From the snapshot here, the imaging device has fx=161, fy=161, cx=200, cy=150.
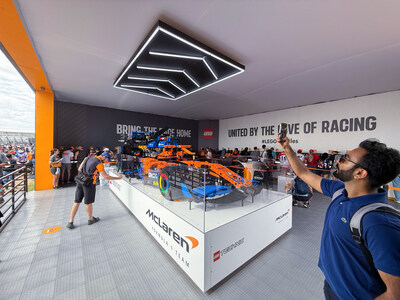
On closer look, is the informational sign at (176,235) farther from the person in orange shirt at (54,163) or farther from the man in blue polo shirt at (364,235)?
the person in orange shirt at (54,163)

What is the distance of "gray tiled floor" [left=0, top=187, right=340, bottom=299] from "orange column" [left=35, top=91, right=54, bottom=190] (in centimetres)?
300

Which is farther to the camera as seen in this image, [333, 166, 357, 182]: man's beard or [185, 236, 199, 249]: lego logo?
[185, 236, 199, 249]: lego logo

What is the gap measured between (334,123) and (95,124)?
10.5 metres

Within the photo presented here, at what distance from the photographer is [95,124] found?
767cm

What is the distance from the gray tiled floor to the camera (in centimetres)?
176

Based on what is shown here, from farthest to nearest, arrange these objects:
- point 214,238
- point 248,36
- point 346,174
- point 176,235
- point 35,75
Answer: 1. point 35,75
2. point 248,36
3. point 176,235
4. point 214,238
5. point 346,174

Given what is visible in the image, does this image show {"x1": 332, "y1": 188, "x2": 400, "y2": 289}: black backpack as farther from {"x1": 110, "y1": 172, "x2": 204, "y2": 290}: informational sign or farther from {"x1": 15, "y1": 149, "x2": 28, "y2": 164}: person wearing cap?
{"x1": 15, "y1": 149, "x2": 28, "y2": 164}: person wearing cap

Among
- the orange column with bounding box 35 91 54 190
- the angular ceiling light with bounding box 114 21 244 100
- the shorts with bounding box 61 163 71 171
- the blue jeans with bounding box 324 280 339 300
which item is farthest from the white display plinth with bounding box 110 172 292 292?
the shorts with bounding box 61 163 71 171

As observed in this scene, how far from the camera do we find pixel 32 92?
5594 mm

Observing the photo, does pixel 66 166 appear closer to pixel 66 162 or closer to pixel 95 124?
pixel 66 162

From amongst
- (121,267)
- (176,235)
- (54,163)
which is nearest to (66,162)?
(54,163)

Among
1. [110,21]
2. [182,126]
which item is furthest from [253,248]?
[182,126]

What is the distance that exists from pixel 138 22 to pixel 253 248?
3.69 meters

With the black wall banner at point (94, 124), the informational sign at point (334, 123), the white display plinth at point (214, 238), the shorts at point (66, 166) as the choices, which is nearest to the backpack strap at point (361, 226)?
the white display plinth at point (214, 238)
